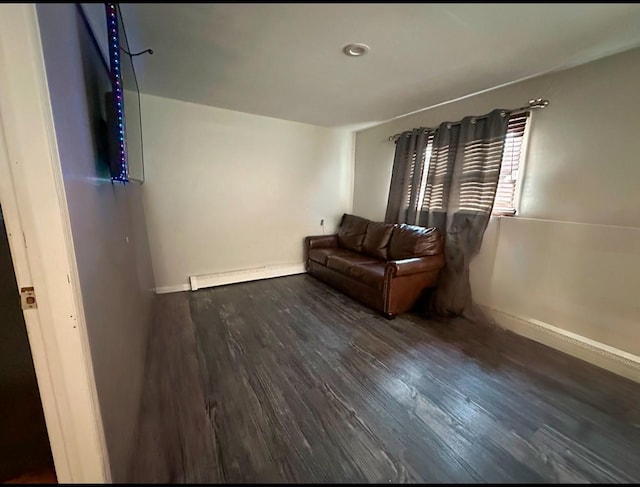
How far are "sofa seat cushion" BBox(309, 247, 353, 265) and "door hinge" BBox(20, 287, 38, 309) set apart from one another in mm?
2895

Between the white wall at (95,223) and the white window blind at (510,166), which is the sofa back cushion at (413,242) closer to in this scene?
the white window blind at (510,166)

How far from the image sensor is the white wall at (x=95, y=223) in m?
0.86

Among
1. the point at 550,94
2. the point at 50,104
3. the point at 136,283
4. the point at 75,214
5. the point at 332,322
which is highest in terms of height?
the point at 550,94

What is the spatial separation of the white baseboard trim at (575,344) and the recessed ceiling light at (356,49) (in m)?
2.54

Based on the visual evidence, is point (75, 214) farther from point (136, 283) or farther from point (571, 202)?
point (571, 202)

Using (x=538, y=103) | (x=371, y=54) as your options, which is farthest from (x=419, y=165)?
(x=371, y=54)

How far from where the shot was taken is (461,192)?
274 centimetres

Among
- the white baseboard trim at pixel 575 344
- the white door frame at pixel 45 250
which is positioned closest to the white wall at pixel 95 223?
the white door frame at pixel 45 250

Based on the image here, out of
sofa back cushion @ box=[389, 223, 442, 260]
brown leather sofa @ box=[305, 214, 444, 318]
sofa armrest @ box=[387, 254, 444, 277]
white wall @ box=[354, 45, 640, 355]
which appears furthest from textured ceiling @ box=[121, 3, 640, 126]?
sofa armrest @ box=[387, 254, 444, 277]

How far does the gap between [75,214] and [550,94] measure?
3.22 metres

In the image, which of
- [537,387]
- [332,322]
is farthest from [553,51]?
[332,322]

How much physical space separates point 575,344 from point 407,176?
2.23 meters

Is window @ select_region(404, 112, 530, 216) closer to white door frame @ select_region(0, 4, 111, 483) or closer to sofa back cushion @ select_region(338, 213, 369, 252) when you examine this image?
sofa back cushion @ select_region(338, 213, 369, 252)

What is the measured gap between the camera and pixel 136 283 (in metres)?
2.04
